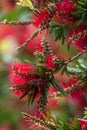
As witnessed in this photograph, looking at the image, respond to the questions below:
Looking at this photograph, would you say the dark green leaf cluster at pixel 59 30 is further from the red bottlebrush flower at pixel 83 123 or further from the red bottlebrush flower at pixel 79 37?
the red bottlebrush flower at pixel 83 123

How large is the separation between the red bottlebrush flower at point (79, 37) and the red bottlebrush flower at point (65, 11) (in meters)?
0.03

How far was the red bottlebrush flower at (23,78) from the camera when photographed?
1386 mm

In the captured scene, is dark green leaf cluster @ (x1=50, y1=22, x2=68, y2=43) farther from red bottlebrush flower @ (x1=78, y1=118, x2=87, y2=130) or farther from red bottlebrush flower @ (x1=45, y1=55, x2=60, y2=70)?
red bottlebrush flower @ (x1=78, y1=118, x2=87, y2=130)

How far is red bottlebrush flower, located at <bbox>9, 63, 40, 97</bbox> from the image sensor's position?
4.55 feet

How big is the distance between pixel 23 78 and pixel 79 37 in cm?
18

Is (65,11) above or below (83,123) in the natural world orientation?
above

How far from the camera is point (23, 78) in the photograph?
140cm

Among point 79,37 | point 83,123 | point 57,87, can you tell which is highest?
point 79,37

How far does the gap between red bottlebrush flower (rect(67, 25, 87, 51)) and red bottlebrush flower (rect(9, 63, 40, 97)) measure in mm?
124

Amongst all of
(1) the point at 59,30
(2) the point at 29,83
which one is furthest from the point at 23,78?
(1) the point at 59,30

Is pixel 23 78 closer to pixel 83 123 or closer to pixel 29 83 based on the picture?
pixel 29 83

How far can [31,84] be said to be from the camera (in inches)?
54.9

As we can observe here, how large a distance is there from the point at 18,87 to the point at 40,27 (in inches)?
6.6

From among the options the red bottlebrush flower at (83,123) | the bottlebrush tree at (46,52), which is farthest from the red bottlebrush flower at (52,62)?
the red bottlebrush flower at (83,123)
